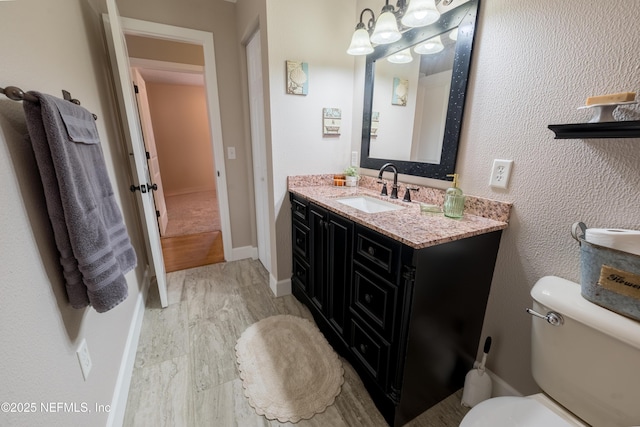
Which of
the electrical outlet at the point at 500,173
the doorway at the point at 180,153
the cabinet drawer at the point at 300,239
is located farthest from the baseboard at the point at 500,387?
the doorway at the point at 180,153

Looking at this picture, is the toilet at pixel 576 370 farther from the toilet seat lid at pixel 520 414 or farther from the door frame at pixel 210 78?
the door frame at pixel 210 78

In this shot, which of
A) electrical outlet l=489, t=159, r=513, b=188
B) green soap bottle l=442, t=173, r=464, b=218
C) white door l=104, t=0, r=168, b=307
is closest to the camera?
electrical outlet l=489, t=159, r=513, b=188

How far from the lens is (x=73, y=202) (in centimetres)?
77

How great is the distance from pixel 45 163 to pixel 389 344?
1368mm

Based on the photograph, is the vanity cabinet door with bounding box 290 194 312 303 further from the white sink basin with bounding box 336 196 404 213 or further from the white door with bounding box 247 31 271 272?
the white door with bounding box 247 31 271 272

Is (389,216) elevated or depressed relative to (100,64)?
depressed

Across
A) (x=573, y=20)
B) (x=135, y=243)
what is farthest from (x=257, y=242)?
(x=573, y=20)

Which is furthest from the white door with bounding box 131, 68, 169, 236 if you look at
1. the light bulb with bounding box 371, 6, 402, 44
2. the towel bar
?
the light bulb with bounding box 371, 6, 402, 44

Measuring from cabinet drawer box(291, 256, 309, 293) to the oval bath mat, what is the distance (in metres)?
0.26

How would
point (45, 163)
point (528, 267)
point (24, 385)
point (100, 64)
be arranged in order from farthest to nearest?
1. point (100, 64)
2. point (528, 267)
3. point (45, 163)
4. point (24, 385)

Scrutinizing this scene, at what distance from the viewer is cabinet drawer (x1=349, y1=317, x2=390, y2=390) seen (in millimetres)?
1178

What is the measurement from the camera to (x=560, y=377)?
0.88 meters

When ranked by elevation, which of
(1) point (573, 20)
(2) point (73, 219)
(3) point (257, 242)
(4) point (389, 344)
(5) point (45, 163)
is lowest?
(3) point (257, 242)

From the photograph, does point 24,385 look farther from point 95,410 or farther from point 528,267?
point 528,267
